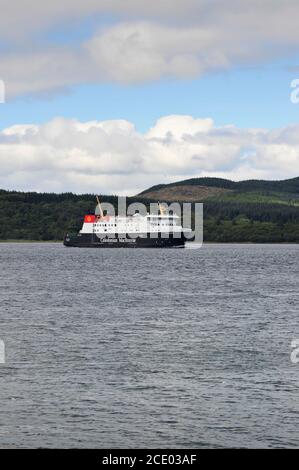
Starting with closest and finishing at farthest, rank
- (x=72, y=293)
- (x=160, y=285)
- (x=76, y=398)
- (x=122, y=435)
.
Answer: (x=122, y=435), (x=76, y=398), (x=72, y=293), (x=160, y=285)

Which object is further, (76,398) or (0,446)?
(76,398)

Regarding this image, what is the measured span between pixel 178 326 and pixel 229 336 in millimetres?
6246

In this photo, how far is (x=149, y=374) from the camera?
36781 mm

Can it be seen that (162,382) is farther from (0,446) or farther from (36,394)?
(0,446)

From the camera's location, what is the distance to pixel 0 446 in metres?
25.4

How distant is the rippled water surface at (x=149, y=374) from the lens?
27.2 m

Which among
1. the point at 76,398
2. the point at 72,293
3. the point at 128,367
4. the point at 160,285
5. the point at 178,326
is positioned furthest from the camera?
the point at 160,285

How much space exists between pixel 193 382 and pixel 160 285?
208 feet

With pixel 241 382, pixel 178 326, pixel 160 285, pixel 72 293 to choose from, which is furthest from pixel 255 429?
pixel 160 285

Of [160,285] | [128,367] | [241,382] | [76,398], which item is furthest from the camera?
[160,285]

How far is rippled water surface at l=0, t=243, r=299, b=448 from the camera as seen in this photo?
89.1 ft
